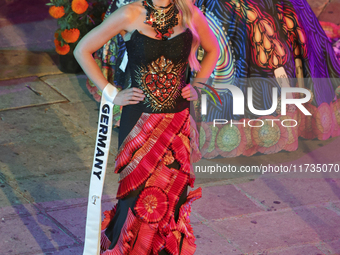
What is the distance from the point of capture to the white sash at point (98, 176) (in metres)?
3.31

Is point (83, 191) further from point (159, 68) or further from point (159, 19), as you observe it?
point (159, 19)

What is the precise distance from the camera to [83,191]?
16.6 ft

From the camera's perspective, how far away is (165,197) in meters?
3.29

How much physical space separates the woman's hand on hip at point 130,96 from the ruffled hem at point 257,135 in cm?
264

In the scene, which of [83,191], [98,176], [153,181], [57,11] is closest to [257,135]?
[83,191]

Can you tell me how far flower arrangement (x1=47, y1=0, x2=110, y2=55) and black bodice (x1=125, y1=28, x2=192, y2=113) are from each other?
4.15 meters

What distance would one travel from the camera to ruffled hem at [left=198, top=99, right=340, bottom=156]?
19.4 ft

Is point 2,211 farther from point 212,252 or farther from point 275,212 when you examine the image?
point 275,212

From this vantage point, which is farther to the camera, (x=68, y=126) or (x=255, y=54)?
(x=68, y=126)

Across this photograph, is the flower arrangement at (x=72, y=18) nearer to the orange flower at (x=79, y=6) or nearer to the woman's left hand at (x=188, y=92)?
the orange flower at (x=79, y=6)

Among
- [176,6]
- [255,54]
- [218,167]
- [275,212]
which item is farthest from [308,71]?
[176,6]

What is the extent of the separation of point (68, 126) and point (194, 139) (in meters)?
3.37

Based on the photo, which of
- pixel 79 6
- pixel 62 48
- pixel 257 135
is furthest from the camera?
pixel 62 48

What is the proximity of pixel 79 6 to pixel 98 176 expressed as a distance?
435cm
